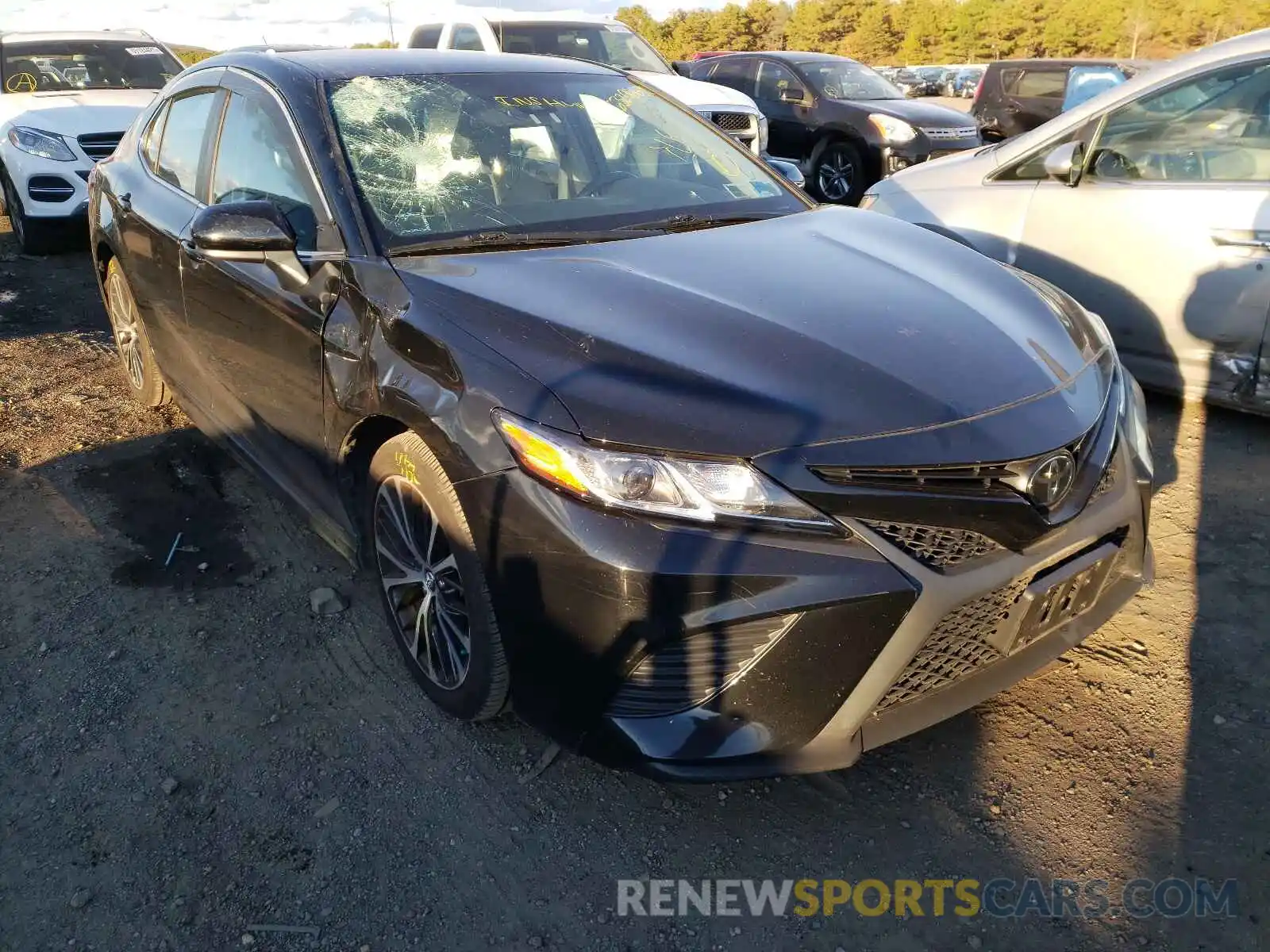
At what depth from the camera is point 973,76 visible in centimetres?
2964

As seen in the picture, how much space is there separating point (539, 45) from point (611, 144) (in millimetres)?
7118

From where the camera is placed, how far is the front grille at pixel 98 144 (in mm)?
8008

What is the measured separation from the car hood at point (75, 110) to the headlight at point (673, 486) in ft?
25.0

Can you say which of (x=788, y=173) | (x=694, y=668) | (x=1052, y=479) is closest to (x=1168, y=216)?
(x=788, y=173)

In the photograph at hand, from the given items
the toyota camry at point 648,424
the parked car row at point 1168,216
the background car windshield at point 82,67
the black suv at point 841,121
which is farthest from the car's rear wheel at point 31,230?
the black suv at point 841,121

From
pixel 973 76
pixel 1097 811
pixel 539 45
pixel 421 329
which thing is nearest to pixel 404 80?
pixel 421 329

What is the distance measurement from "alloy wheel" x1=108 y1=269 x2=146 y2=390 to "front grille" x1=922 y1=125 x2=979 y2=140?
810 centimetres

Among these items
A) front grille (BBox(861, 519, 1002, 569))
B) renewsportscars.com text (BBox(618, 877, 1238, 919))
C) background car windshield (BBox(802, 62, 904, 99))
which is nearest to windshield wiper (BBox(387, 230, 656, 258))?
front grille (BBox(861, 519, 1002, 569))

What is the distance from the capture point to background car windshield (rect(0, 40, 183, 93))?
8906 millimetres

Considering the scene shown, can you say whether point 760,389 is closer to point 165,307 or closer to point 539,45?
point 165,307

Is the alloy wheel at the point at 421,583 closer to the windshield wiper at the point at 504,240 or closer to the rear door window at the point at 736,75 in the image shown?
the windshield wiper at the point at 504,240

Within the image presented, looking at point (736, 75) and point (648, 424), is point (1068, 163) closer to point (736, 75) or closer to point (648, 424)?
point (648, 424)

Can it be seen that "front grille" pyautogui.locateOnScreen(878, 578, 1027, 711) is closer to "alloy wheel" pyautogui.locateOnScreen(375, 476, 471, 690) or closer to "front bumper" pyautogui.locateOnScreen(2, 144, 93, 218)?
"alloy wheel" pyautogui.locateOnScreen(375, 476, 471, 690)

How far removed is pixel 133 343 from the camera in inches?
184
